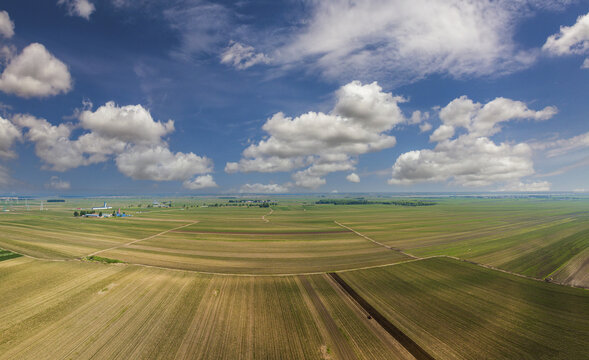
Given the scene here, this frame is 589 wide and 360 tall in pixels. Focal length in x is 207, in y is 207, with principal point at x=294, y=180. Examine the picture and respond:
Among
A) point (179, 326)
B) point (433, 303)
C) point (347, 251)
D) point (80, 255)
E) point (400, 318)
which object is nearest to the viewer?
point (179, 326)

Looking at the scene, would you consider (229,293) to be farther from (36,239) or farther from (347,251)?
(36,239)

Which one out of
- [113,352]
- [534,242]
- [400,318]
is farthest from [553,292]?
[113,352]

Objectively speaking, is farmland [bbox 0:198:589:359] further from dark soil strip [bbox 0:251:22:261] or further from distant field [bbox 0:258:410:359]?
dark soil strip [bbox 0:251:22:261]

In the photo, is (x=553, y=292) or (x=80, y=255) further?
(x=80, y=255)

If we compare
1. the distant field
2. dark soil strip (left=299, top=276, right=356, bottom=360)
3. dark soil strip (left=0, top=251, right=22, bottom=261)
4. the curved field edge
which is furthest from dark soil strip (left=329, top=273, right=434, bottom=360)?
dark soil strip (left=0, top=251, right=22, bottom=261)

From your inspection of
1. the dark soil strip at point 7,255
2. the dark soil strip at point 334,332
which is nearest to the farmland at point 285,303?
the dark soil strip at point 334,332

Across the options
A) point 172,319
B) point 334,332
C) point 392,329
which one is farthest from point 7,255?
point 392,329

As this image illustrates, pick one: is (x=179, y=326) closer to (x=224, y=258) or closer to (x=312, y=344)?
(x=312, y=344)

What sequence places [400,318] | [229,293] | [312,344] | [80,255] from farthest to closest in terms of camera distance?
[80,255] < [229,293] < [400,318] < [312,344]
